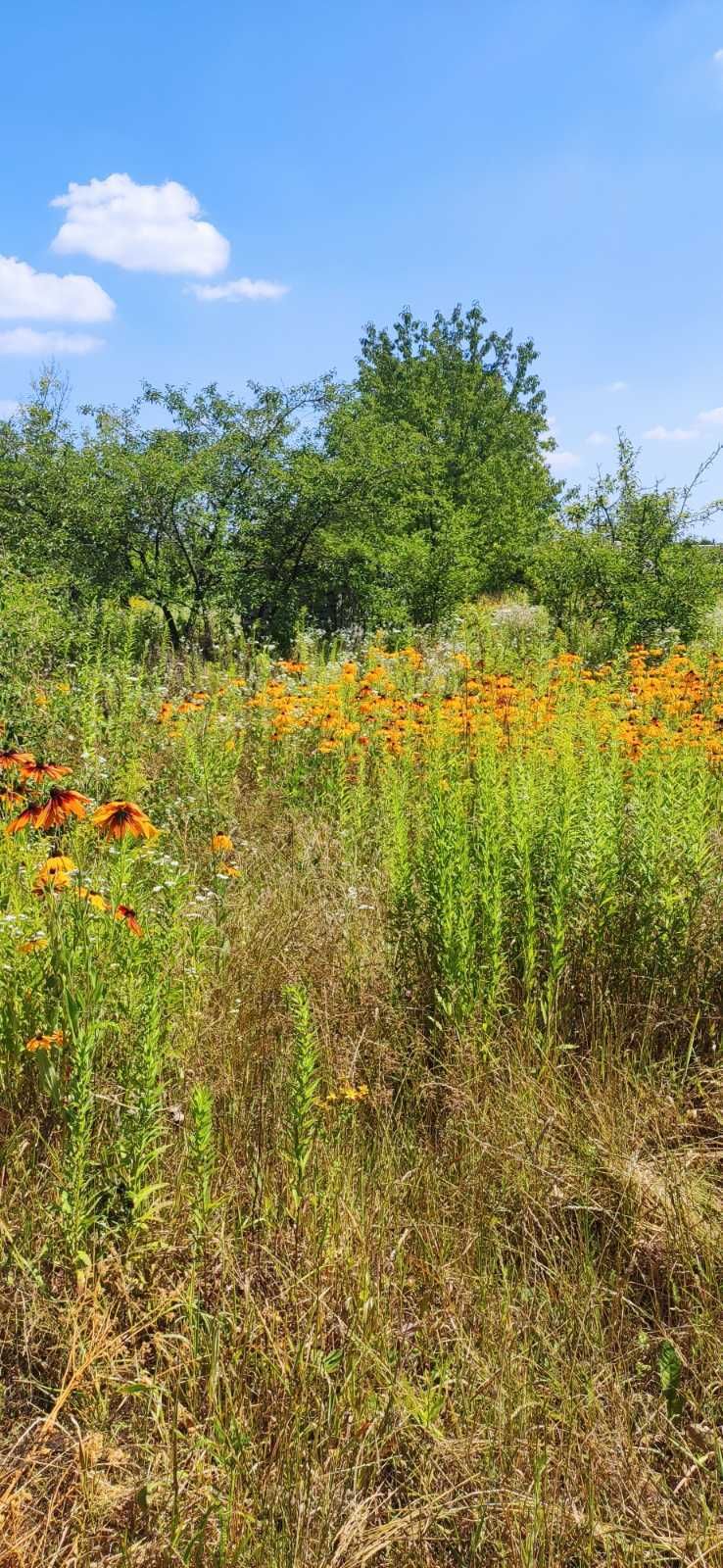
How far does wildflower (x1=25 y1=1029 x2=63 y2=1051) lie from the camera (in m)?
1.86

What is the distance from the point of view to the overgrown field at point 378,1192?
4.25ft

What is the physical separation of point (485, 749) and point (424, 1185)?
182 centimetres

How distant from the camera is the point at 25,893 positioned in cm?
264

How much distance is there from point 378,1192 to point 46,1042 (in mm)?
774

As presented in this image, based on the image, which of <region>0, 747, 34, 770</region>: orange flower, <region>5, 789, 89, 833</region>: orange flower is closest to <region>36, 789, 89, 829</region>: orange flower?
<region>5, 789, 89, 833</region>: orange flower

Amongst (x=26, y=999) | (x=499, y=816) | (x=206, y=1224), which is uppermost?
(x=499, y=816)

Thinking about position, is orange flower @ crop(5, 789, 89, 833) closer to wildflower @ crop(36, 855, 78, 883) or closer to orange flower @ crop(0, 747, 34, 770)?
wildflower @ crop(36, 855, 78, 883)

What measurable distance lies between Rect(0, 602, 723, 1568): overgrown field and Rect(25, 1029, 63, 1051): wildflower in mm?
11

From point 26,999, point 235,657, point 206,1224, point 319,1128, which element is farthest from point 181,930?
point 235,657

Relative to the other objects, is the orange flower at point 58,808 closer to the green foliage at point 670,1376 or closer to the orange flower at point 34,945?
the orange flower at point 34,945

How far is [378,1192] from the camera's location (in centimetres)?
185

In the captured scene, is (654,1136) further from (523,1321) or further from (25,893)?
(25,893)

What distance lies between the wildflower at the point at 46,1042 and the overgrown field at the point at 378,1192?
0.03 ft

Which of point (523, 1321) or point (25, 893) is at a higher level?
point (25, 893)
